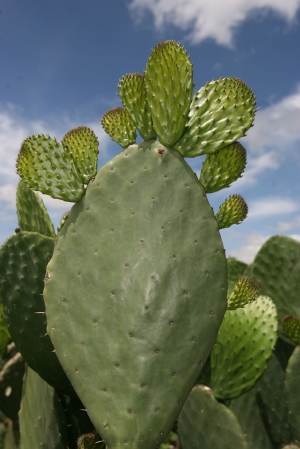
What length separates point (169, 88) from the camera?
1464 millimetres

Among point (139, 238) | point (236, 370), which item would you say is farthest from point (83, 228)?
point (236, 370)

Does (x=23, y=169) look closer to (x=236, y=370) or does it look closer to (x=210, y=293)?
(x=210, y=293)

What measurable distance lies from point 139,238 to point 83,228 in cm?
18

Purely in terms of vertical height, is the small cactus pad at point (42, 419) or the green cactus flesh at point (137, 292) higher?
the green cactus flesh at point (137, 292)

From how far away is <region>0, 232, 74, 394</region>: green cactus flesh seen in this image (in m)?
1.71

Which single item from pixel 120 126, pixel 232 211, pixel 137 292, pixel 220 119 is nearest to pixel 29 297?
pixel 137 292

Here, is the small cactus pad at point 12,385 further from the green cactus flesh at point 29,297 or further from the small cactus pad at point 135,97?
the small cactus pad at point 135,97

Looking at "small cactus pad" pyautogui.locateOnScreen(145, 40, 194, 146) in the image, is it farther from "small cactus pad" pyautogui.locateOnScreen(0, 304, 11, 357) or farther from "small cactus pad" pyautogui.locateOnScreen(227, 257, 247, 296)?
"small cactus pad" pyautogui.locateOnScreen(227, 257, 247, 296)

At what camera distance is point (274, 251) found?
9.53ft

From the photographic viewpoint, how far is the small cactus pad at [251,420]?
2.53m

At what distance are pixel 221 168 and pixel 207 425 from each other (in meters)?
1.14

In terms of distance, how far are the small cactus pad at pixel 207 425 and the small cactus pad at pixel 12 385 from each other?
29.3 inches

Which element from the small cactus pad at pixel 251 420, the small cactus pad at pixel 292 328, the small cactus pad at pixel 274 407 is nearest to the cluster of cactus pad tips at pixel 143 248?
the small cactus pad at pixel 292 328

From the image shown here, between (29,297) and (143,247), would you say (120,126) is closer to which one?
(143,247)
